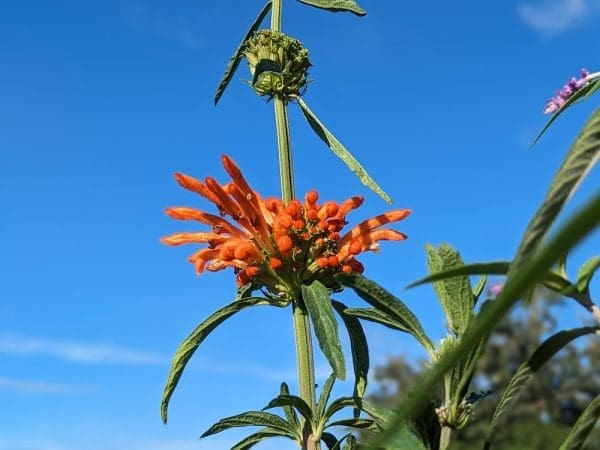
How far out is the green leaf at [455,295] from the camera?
66cm

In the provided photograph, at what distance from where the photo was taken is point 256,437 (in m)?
1.27

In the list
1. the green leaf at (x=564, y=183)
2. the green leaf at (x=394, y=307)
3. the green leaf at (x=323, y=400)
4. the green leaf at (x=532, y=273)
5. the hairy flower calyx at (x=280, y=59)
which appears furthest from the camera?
the hairy flower calyx at (x=280, y=59)


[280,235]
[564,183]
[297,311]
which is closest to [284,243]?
[280,235]

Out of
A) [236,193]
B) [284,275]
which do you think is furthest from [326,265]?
[236,193]

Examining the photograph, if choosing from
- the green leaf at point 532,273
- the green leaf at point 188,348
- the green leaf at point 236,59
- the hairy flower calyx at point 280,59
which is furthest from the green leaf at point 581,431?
the green leaf at point 236,59

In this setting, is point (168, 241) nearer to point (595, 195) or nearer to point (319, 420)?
point (319, 420)

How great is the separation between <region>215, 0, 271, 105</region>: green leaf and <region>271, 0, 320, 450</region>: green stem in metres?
0.08

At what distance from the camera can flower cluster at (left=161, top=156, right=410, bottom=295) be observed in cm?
130

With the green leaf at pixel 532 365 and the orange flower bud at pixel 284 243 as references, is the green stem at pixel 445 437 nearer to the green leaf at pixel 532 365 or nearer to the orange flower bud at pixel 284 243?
the green leaf at pixel 532 365

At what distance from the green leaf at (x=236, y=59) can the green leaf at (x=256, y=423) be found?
70cm

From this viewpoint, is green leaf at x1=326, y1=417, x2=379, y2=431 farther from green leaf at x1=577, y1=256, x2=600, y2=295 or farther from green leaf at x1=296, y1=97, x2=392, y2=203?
green leaf at x1=577, y1=256, x2=600, y2=295

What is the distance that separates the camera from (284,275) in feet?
4.32

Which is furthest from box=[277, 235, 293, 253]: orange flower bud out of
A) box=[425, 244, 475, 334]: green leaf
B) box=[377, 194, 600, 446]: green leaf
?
box=[377, 194, 600, 446]: green leaf

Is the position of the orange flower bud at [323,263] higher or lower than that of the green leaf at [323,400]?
higher
